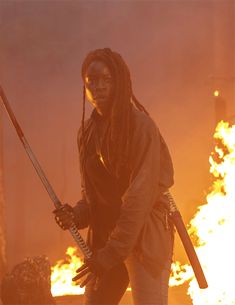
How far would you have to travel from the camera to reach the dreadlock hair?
304 cm

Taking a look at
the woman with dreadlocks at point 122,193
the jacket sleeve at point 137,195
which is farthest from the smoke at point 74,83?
the jacket sleeve at point 137,195

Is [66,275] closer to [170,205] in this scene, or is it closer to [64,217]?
[64,217]

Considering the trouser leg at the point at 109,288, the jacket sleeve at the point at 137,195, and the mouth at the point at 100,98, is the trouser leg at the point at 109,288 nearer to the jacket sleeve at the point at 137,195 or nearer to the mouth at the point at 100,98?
the jacket sleeve at the point at 137,195

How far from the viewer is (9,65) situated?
7.52 meters

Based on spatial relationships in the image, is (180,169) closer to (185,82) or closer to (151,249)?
(185,82)

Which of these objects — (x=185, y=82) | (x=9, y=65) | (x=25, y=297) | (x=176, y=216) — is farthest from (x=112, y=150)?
(x=185, y=82)

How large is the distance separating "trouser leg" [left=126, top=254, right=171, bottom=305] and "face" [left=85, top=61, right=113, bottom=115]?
92cm

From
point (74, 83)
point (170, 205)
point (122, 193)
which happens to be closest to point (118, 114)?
point (122, 193)

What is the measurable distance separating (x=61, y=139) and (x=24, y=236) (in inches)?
59.4

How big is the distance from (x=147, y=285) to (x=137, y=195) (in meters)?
0.53

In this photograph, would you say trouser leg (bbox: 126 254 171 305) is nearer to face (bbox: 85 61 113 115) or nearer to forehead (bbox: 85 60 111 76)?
face (bbox: 85 61 113 115)

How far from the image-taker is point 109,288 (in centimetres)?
334

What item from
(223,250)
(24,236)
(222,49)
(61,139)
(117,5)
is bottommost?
(223,250)

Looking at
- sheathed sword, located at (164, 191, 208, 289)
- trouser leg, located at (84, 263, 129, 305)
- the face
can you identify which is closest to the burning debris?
trouser leg, located at (84, 263, 129, 305)
